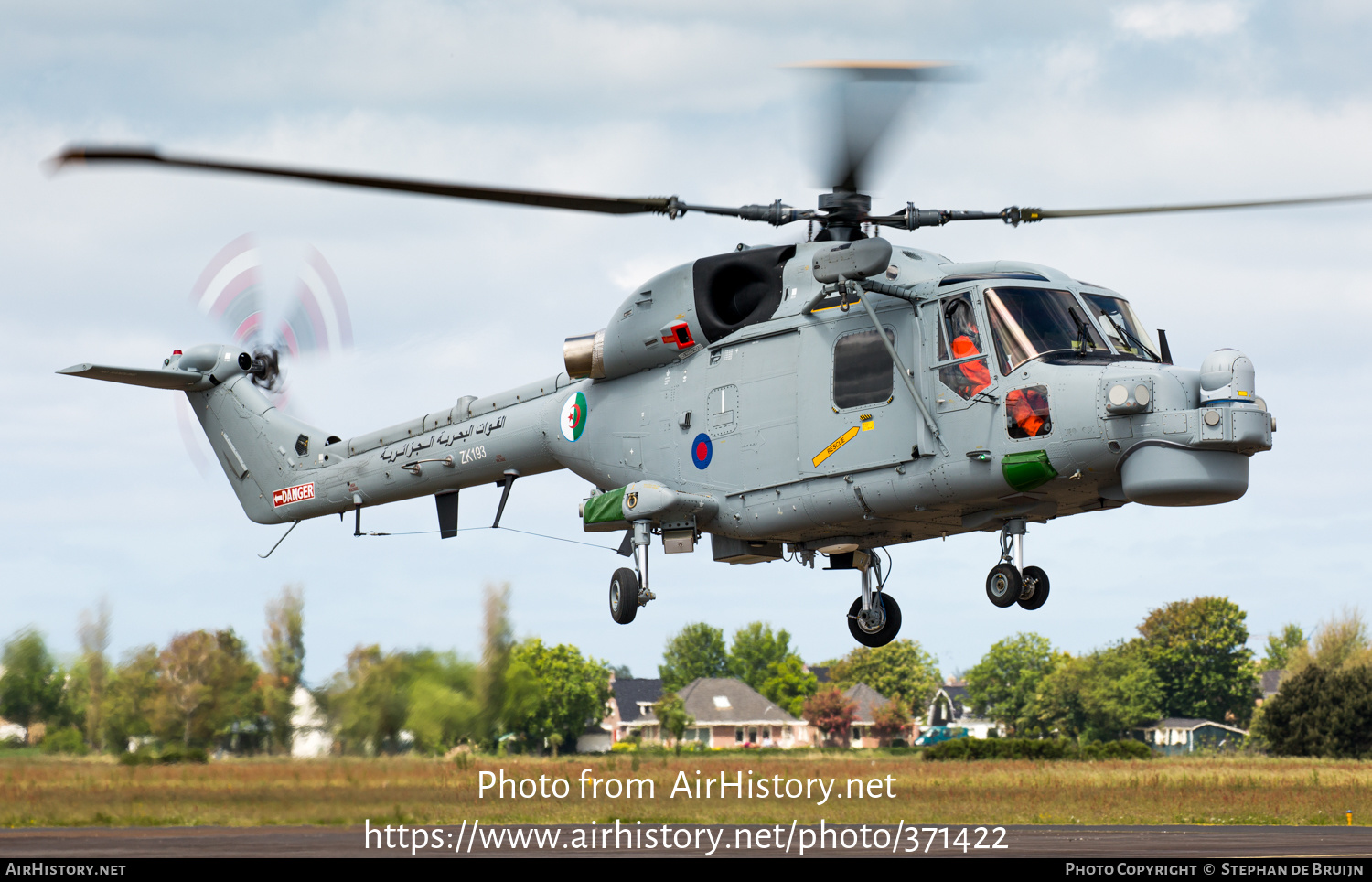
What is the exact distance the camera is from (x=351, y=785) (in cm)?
2077

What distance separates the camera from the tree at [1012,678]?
8600 centimetres

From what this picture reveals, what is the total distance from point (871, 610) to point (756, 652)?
3204 inches

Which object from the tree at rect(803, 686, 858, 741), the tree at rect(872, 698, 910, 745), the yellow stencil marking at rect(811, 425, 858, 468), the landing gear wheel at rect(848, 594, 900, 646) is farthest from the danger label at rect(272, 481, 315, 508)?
the tree at rect(803, 686, 858, 741)

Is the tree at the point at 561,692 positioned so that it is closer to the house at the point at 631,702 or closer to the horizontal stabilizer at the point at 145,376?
the horizontal stabilizer at the point at 145,376

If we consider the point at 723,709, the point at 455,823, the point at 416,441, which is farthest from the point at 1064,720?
the point at 416,441

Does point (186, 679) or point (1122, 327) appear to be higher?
point (1122, 327)

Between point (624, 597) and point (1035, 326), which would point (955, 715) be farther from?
point (1035, 326)

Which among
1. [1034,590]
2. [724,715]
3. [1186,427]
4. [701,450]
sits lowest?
[724,715]

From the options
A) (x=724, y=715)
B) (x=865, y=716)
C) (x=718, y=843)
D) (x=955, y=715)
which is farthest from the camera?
(x=955, y=715)

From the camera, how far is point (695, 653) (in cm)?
9388

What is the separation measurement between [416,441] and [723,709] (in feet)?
208

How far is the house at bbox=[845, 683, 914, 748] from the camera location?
9144cm

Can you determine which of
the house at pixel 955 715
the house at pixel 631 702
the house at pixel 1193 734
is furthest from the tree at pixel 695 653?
the house at pixel 1193 734

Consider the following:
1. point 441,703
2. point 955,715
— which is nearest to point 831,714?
point 955,715
